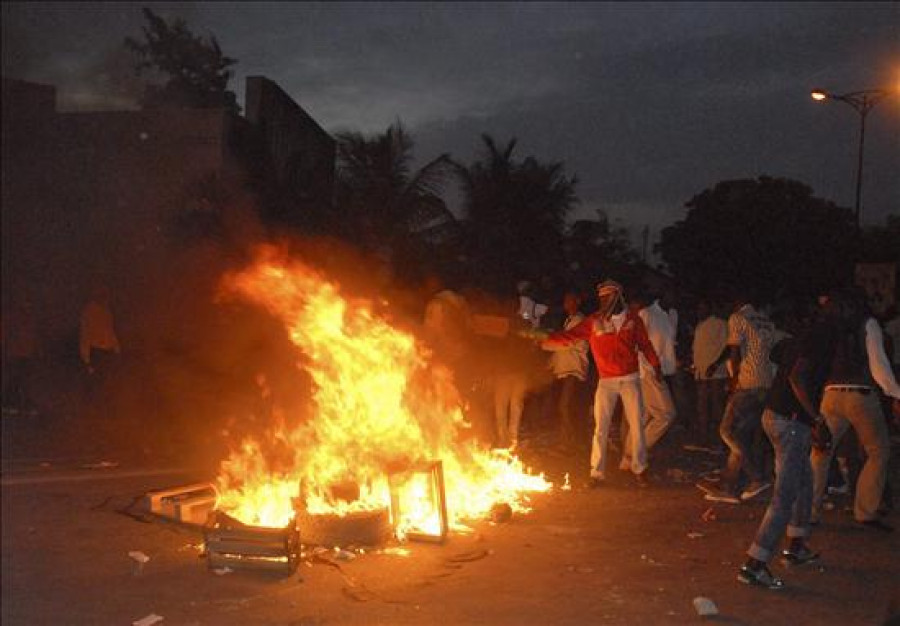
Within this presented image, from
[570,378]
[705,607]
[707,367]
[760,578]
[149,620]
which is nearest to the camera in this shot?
[149,620]

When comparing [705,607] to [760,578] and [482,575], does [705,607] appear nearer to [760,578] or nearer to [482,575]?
[760,578]

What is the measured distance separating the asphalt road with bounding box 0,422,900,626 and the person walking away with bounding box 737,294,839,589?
0.57ft

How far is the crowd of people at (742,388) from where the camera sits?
6.39m

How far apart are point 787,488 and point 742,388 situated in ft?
8.88

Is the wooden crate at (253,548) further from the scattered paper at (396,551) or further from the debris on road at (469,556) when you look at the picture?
the debris on road at (469,556)

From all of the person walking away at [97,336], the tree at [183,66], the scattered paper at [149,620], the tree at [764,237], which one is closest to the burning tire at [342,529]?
the scattered paper at [149,620]

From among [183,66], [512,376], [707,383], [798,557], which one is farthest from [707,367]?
[183,66]

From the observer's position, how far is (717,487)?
9.05 m

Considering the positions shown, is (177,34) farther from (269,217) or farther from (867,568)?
(867,568)

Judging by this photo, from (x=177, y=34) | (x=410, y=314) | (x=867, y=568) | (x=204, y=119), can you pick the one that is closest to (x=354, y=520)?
(x=867, y=568)

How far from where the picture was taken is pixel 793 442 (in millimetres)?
6344

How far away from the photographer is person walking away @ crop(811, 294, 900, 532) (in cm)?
745

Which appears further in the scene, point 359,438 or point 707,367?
point 707,367

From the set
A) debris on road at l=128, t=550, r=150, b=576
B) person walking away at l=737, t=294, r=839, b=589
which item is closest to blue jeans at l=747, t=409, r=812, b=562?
person walking away at l=737, t=294, r=839, b=589
